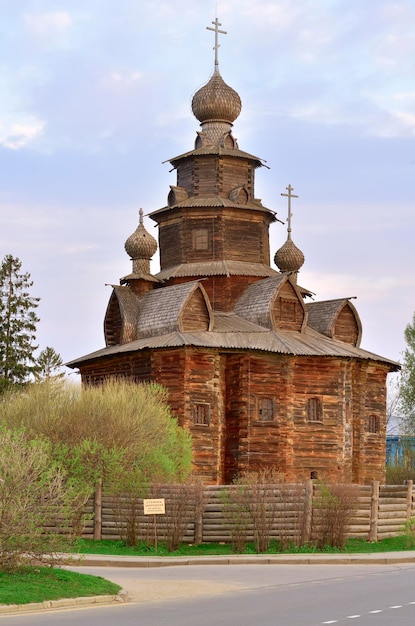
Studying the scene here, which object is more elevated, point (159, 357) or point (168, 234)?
point (168, 234)

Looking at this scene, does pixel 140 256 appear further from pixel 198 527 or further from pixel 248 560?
pixel 248 560

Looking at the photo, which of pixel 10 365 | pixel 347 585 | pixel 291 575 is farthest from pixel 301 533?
pixel 10 365

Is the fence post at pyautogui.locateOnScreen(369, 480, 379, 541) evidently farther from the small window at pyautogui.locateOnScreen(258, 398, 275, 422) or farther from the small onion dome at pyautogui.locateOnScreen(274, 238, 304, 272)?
the small onion dome at pyautogui.locateOnScreen(274, 238, 304, 272)

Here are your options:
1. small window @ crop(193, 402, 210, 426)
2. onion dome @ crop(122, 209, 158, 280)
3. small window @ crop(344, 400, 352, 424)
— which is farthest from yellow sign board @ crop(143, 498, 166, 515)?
onion dome @ crop(122, 209, 158, 280)

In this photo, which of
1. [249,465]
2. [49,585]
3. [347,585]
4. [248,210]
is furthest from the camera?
[248,210]

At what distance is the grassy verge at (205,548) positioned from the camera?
23969 mm

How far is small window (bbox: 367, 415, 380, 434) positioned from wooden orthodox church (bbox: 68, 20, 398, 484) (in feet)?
0.22

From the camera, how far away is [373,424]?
42.0m

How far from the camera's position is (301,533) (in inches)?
953

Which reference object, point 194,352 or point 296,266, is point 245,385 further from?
point 296,266

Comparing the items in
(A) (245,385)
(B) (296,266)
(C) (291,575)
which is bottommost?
(C) (291,575)

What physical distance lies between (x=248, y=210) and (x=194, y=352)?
339 inches

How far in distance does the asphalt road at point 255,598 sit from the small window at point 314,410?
1846cm

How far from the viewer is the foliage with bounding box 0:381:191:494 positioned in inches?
→ 1052
